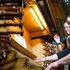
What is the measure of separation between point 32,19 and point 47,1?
125 cm

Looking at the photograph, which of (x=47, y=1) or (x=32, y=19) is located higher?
(x=47, y=1)

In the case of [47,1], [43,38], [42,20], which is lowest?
[43,38]

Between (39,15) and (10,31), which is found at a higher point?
(10,31)

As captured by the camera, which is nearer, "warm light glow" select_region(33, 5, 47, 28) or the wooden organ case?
the wooden organ case

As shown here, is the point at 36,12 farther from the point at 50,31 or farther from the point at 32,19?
the point at 50,31

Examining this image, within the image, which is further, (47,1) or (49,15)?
(49,15)

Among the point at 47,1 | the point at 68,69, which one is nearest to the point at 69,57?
the point at 68,69

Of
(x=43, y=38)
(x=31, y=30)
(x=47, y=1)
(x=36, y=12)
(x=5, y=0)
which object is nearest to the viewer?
(x=5, y=0)

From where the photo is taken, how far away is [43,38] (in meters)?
10.1

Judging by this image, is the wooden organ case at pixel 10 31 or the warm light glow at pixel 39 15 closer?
the wooden organ case at pixel 10 31

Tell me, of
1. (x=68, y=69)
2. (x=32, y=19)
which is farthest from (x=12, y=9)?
(x=32, y=19)

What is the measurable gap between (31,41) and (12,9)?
5.28 meters

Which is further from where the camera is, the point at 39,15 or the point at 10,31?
the point at 39,15

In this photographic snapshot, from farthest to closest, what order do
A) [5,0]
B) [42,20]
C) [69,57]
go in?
[42,20] → [5,0] → [69,57]
